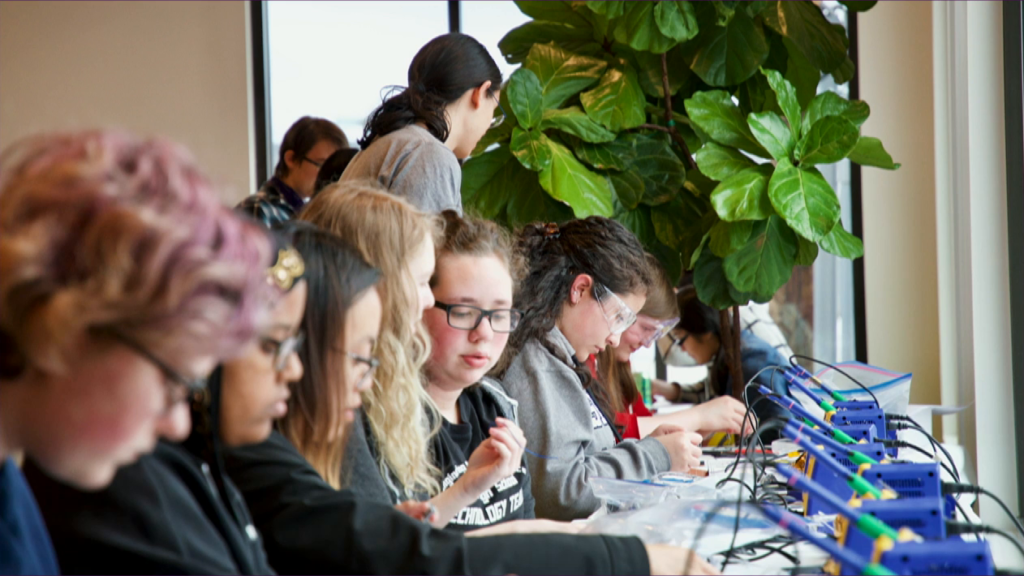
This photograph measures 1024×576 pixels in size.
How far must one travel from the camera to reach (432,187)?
2.02 metres

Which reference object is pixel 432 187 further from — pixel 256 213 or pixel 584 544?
pixel 584 544

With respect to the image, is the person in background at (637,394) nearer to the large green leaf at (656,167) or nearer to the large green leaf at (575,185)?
the large green leaf at (575,185)

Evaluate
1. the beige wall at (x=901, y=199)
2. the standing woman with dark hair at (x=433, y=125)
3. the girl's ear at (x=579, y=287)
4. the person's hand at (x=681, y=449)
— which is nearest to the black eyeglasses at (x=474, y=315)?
the standing woman with dark hair at (x=433, y=125)

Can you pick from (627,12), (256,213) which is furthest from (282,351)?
(627,12)

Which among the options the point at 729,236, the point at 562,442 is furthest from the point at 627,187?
the point at 562,442

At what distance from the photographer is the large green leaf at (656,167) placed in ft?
9.98

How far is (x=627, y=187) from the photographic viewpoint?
2979 mm

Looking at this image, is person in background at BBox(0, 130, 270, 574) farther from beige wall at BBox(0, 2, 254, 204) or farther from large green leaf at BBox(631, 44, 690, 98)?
beige wall at BBox(0, 2, 254, 204)

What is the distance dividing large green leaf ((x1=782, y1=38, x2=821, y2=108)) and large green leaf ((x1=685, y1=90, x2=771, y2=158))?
424mm

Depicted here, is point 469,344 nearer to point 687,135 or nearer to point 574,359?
point 574,359

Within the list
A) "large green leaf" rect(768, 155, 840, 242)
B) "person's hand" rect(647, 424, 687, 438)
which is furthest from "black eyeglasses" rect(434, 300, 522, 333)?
"large green leaf" rect(768, 155, 840, 242)

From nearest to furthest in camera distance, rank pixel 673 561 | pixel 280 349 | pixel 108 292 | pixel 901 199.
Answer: pixel 108 292
pixel 280 349
pixel 673 561
pixel 901 199

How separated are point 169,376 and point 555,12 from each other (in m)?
2.78

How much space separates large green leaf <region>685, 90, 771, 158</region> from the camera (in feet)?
9.24
